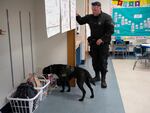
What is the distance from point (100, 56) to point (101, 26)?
1.90 ft

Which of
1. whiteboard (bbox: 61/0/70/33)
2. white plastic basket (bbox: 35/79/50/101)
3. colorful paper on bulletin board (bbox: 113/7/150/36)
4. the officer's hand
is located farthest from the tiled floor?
colorful paper on bulletin board (bbox: 113/7/150/36)

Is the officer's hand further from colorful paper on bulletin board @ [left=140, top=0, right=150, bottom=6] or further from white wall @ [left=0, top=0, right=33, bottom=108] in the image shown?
colorful paper on bulletin board @ [left=140, top=0, right=150, bottom=6]

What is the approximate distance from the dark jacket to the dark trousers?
0.16 metres

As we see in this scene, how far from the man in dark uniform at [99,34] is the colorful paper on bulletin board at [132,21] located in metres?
3.61

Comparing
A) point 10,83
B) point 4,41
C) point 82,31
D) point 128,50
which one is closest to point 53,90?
point 10,83

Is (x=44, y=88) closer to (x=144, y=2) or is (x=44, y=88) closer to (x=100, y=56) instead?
(x=100, y=56)

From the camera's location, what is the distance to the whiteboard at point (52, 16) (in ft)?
6.67

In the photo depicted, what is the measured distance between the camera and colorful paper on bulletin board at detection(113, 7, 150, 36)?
7.20 metres

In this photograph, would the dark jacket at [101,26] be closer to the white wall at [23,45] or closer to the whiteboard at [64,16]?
the white wall at [23,45]

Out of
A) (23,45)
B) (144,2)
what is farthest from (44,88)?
(144,2)

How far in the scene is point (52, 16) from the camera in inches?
86.4

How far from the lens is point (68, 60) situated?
3932 millimetres

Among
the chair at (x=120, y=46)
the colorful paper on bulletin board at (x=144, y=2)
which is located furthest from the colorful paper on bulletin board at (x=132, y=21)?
the chair at (x=120, y=46)

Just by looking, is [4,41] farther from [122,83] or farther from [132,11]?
[132,11]
